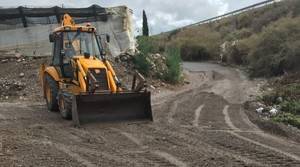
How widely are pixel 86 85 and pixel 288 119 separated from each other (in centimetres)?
563

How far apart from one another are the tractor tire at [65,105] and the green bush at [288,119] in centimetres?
565

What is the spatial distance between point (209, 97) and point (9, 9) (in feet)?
35.4

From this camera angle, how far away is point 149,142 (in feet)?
34.9

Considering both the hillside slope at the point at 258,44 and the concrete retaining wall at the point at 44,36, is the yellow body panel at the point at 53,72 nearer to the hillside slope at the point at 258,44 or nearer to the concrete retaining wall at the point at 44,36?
the concrete retaining wall at the point at 44,36

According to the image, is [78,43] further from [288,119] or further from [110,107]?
[288,119]

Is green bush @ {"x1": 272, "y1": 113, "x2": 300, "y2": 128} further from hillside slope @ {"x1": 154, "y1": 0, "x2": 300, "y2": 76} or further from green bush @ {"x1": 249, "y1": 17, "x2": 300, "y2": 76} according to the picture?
green bush @ {"x1": 249, "y1": 17, "x2": 300, "y2": 76}

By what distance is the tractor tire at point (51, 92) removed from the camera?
50.8 feet

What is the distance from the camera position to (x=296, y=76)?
23797 millimetres

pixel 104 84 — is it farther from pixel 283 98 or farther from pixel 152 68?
pixel 152 68

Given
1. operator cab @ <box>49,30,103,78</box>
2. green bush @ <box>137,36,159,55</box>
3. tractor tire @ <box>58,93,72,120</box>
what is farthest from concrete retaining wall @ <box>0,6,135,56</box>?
tractor tire @ <box>58,93,72,120</box>

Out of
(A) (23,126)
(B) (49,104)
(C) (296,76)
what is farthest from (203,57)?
(A) (23,126)

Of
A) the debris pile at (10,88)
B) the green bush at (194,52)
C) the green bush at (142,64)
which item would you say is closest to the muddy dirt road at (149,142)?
the debris pile at (10,88)

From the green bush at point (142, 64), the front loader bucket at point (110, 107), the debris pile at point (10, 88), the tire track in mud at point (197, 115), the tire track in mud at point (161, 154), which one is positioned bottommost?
the tire track in mud at point (161, 154)

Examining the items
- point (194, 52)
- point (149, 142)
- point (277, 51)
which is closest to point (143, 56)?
point (277, 51)
